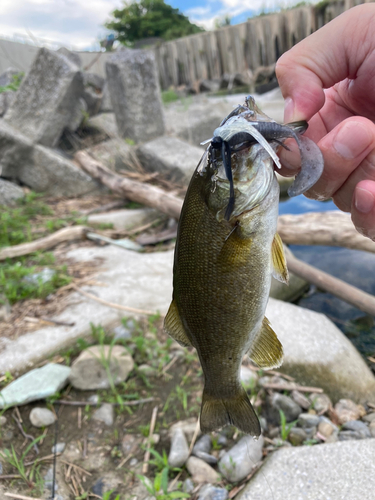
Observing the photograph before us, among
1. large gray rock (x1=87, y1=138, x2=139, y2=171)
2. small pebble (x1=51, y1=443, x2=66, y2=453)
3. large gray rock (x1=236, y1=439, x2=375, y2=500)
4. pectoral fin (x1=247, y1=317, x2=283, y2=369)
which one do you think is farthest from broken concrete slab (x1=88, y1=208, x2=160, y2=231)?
pectoral fin (x1=247, y1=317, x2=283, y2=369)

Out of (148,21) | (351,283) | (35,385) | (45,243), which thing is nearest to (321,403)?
(35,385)

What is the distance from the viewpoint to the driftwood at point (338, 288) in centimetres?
367

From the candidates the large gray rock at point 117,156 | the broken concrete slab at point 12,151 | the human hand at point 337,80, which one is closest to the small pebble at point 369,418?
the human hand at point 337,80

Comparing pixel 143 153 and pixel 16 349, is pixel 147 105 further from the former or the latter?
pixel 16 349

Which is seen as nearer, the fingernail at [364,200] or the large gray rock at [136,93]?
the fingernail at [364,200]

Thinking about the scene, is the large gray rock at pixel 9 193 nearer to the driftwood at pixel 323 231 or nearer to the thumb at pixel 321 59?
the driftwood at pixel 323 231

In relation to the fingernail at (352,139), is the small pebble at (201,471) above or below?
below

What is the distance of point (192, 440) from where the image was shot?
8.65 ft

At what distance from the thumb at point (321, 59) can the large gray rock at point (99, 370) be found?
2.33m

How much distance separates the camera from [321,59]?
1.75 meters

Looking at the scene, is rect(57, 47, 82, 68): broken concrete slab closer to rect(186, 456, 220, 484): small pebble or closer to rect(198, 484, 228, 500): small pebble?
rect(186, 456, 220, 484): small pebble

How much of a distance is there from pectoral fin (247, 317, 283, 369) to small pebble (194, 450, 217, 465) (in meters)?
1.24

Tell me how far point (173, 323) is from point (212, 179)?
67 centimetres

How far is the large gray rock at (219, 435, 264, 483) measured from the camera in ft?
7.77
